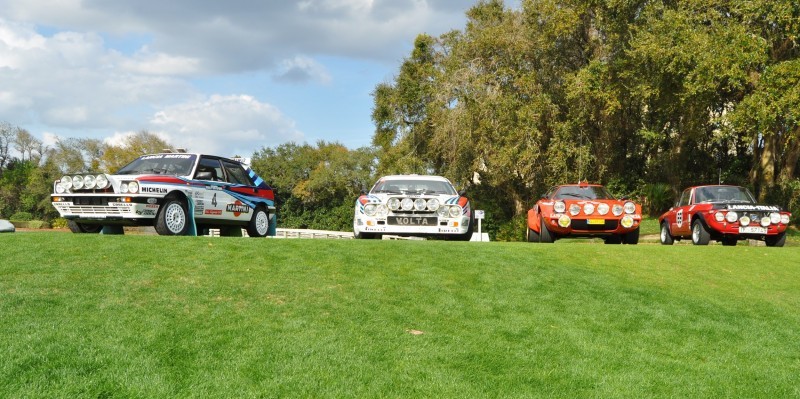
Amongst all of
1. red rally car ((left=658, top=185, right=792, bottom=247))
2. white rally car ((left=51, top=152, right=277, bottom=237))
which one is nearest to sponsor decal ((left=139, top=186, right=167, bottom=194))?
white rally car ((left=51, top=152, right=277, bottom=237))

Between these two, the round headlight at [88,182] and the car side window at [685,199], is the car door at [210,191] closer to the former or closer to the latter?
the round headlight at [88,182]

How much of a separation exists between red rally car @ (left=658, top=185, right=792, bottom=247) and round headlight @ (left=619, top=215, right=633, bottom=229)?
203 centimetres

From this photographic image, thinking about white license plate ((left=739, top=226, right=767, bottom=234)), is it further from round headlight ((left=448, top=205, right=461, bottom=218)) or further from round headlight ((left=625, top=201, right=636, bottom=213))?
round headlight ((left=448, top=205, right=461, bottom=218))

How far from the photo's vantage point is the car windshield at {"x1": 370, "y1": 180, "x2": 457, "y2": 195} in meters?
13.4

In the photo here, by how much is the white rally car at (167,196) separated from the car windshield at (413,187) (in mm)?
2628

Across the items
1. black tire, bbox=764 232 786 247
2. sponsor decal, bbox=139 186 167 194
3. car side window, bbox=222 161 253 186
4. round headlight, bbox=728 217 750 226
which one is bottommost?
black tire, bbox=764 232 786 247

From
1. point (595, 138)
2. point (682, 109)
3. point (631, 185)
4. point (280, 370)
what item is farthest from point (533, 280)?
point (631, 185)

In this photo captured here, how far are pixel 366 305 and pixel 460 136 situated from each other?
21592 mm

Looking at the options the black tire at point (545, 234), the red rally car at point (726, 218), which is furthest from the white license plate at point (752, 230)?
the black tire at point (545, 234)

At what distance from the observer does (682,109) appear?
23.3 metres

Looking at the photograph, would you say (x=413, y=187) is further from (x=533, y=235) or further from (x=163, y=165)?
(x=163, y=165)

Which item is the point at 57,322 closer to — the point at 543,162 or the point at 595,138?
the point at 543,162

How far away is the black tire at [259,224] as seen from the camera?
46.3 ft

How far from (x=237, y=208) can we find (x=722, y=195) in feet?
34.9
